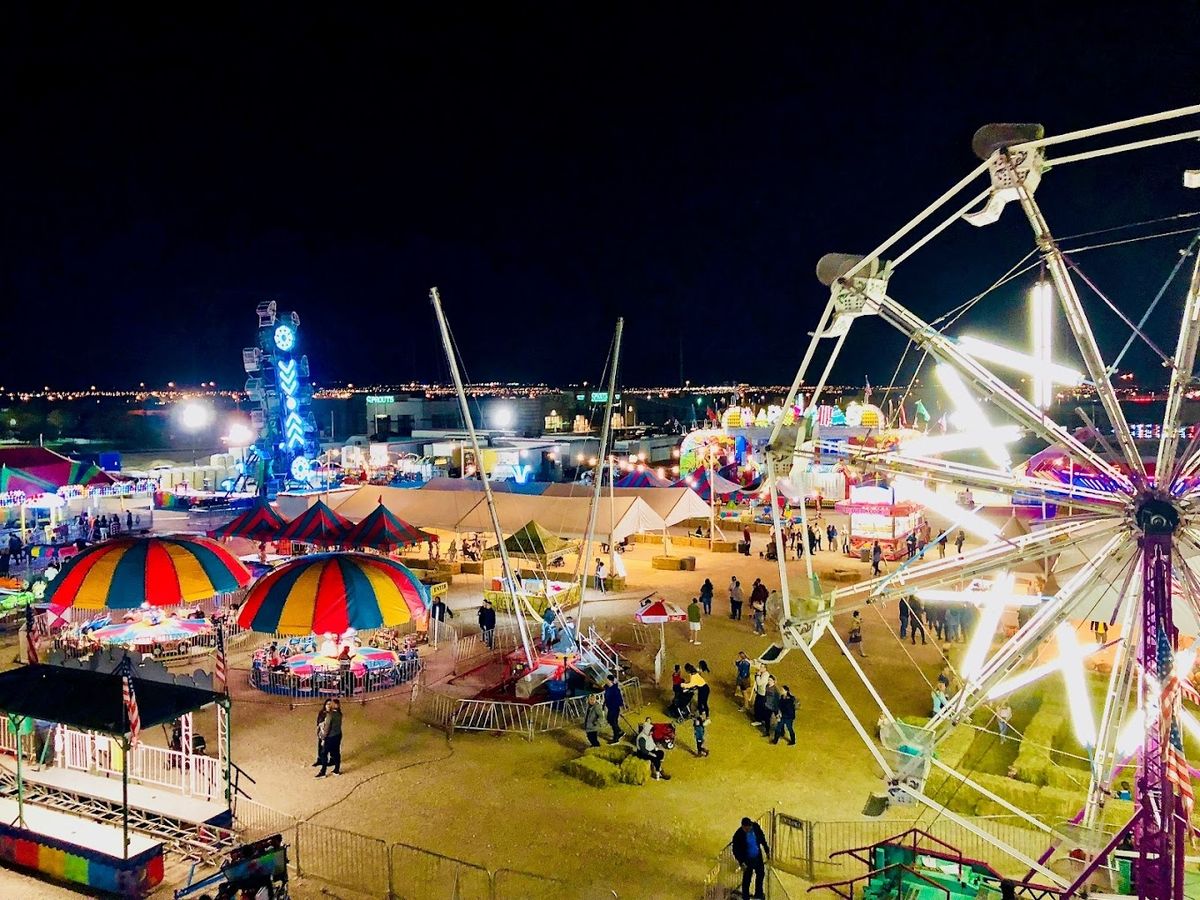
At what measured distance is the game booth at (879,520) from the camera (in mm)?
31016

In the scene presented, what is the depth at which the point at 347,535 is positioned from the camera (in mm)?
25859

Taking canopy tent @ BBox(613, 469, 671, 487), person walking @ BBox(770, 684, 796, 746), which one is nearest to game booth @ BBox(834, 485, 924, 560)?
canopy tent @ BBox(613, 469, 671, 487)

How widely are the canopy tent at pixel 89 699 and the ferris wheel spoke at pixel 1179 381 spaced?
394 inches

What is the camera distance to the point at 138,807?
9977 millimetres

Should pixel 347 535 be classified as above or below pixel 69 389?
below

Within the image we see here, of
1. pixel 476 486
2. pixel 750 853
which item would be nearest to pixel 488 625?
pixel 750 853

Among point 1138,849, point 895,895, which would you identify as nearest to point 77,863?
point 895,895

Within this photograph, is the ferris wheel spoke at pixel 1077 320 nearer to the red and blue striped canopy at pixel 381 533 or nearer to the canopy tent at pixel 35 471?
the red and blue striped canopy at pixel 381 533

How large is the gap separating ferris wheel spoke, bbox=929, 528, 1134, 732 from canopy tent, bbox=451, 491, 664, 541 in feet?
59.3

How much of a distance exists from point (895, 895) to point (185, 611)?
17661mm

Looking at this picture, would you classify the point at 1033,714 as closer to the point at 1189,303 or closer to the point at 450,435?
the point at 1189,303

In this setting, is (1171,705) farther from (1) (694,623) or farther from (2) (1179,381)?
(1) (694,623)

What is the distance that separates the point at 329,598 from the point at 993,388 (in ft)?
36.2

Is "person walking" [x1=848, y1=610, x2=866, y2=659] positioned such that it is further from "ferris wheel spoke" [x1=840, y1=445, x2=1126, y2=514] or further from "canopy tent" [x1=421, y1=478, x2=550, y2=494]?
"canopy tent" [x1=421, y1=478, x2=550, y2=494]
